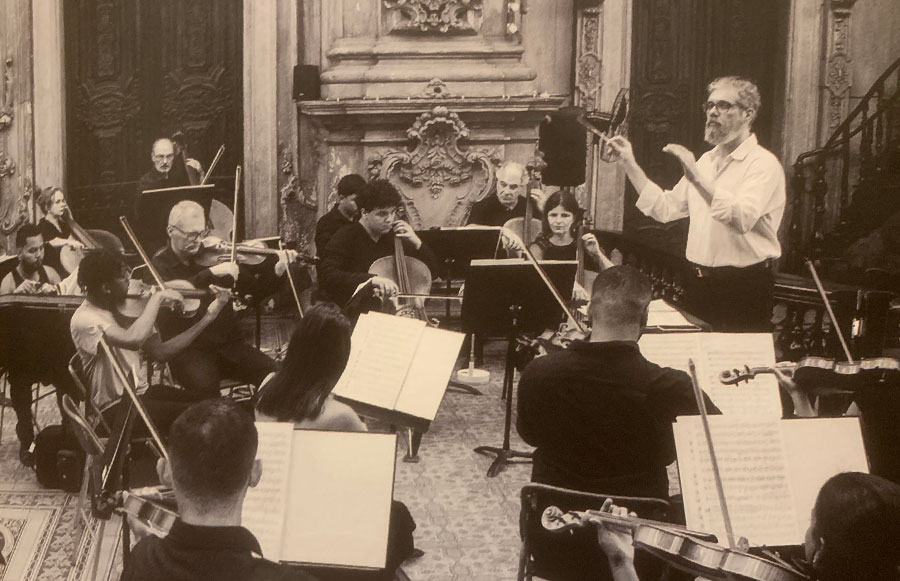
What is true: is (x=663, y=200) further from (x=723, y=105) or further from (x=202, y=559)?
(x=202, y=559)

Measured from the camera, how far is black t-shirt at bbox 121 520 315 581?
205 centimetres

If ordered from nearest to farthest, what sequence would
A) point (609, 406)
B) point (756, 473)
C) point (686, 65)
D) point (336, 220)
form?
point (756, 473) → point (609, 406) → point (336, 220) → point (686, 65)

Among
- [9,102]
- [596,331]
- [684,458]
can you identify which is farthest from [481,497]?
[9,102]

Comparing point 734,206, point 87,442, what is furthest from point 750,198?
point 87,442

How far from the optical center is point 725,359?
3598 mm

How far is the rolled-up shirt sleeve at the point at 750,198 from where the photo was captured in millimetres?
4730

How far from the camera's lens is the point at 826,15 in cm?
976

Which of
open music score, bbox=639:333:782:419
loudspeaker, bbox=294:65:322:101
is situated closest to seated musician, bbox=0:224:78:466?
open music score, bbox=639:333:782:419

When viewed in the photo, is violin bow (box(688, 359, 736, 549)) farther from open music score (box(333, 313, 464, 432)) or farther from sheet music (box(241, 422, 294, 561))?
open music score (box(333, 313, 464, 432))

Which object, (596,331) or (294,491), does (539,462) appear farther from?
(294,491)

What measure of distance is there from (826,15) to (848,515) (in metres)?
8.76

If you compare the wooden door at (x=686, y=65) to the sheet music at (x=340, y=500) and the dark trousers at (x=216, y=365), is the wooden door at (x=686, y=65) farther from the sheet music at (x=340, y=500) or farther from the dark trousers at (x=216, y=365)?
the sheet music at (x=340, y=500)

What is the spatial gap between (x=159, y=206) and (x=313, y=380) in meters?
2.82

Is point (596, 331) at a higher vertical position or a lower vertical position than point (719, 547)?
higher
